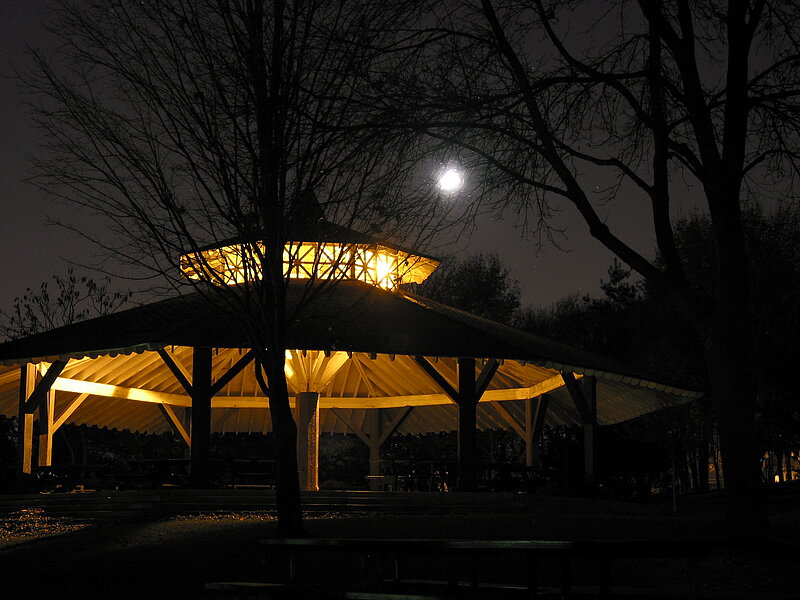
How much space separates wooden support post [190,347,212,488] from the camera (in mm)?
18422

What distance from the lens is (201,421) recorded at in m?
18.7

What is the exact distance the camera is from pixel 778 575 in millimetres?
9398

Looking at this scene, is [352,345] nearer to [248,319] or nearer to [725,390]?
[248,319]

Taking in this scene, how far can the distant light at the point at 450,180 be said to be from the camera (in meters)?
11.3

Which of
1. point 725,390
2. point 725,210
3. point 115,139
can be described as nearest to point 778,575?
point 725,390

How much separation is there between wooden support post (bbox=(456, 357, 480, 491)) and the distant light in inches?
326

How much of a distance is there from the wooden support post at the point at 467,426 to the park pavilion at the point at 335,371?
0.08 feet

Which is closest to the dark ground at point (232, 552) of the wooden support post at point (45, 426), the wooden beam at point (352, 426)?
the wooden support post at point (45, 426)

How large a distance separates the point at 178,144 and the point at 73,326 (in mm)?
11054

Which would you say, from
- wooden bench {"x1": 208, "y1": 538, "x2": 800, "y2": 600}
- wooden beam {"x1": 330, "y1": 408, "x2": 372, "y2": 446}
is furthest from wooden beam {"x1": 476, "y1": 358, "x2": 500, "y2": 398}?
wooden bench {"x1": 208, "y1": 538, "x2": 800, "y2": 600}

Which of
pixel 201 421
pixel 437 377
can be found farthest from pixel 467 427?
pixel 201 421

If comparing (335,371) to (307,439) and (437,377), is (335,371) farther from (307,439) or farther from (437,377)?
(437,377)

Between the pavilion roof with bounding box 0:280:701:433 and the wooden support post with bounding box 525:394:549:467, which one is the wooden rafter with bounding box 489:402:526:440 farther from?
the wooden support post with bounding box 525:394:549:467

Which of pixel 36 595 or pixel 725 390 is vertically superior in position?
pixel 725 390
